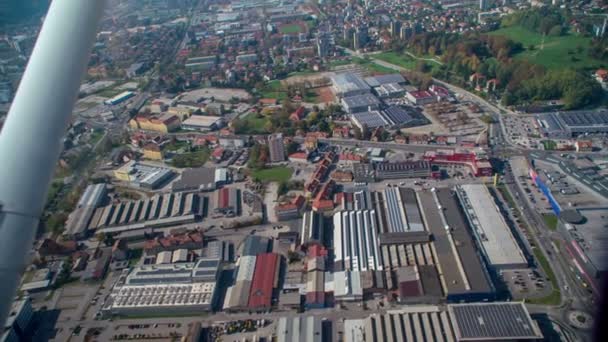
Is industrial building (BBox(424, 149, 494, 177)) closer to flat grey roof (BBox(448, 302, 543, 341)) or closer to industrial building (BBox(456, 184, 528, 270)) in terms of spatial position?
industrial building (BBox(456, 184, 528, 270))

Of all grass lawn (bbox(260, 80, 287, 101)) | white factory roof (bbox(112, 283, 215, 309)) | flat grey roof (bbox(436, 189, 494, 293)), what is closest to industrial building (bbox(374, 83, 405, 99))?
grass lawn (bbox(260, 80, 287, 101))

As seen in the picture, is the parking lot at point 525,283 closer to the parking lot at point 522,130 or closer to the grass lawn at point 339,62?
the parking lot at point 522,130

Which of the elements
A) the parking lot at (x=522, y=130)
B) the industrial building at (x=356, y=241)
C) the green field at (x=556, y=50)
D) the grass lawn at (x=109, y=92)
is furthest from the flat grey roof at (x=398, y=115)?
the grass lawn at (x=109, y=92)

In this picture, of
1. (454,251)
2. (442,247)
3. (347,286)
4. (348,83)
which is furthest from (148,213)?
(348,83)

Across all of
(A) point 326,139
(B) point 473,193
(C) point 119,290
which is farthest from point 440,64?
(C) point 119,290

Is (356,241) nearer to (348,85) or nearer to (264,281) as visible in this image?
(264,281)
